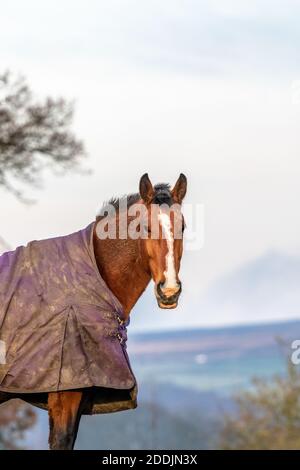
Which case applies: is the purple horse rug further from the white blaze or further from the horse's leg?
the white blaze

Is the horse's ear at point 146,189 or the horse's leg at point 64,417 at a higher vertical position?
the horse's ear at point 146,189

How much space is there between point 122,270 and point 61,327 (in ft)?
2.22

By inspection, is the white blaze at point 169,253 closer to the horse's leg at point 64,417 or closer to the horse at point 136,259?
the horse at point 136,259

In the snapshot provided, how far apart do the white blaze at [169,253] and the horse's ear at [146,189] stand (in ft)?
0.76

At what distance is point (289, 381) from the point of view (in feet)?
93.1

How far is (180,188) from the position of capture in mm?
13047

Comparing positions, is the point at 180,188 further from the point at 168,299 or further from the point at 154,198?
the point at 168,299

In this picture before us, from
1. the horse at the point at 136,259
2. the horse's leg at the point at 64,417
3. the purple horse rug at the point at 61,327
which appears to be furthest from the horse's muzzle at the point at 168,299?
the horse's leg at the point at 64,417

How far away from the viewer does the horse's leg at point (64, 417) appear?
12.8 meters

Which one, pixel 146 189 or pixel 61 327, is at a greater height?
pixel 146 189

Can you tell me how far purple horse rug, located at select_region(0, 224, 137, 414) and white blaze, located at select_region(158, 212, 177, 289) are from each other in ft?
1.98

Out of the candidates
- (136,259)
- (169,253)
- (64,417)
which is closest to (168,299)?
(169,253)
